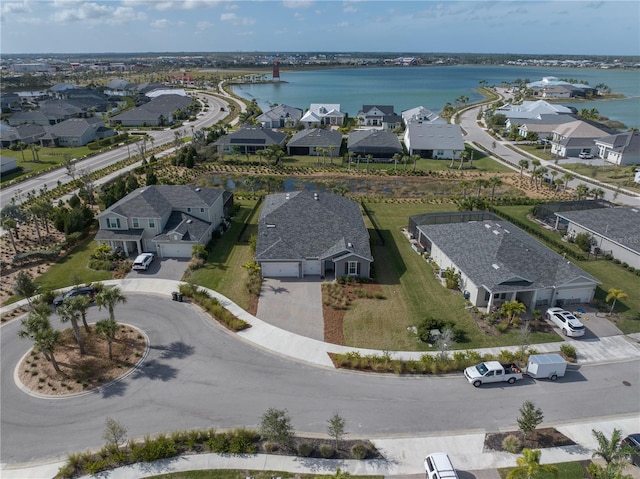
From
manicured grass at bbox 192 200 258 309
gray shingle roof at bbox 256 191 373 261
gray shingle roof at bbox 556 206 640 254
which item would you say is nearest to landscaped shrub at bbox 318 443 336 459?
manicured grass at bbox 192 200 258 309

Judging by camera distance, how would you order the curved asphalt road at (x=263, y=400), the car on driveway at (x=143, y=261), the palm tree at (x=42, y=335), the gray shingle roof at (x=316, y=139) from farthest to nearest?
the gray shingle roof at (x=316, y=139) → the car on driveway at (x=143, y=261) → the palm tree at (x=42, y=335) → the curved asphalt road at (x=263, y=400)

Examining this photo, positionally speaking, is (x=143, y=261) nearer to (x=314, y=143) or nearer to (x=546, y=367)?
(x=546, y=367)

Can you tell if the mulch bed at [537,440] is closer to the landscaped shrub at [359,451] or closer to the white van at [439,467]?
the white van at [439,467]

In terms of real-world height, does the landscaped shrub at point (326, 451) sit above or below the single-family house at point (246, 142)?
below

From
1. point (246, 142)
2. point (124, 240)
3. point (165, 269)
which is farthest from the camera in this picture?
point (246, 142)

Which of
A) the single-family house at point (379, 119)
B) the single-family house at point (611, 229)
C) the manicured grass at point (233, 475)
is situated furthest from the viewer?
the single-family house at point (379, 119)

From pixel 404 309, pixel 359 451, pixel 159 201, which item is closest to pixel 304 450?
pixel 359 451

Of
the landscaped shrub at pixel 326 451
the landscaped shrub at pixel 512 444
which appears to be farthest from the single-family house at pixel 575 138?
the landscaped shrub at pixel 326 451
